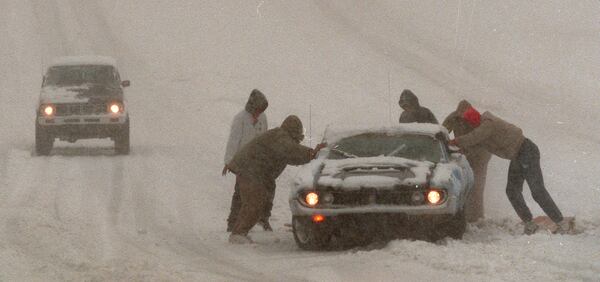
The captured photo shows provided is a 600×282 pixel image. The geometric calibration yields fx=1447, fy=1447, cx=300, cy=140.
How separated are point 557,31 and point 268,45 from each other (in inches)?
296

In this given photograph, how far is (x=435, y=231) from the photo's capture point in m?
12.4

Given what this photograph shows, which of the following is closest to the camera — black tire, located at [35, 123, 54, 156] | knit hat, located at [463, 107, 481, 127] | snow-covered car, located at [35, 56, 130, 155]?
knit hat, located at [463, 107, 481, 127]

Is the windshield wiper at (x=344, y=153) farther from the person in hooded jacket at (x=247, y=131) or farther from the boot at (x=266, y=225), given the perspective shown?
the boot at (x=266, y=225)

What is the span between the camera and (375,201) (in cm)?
1223

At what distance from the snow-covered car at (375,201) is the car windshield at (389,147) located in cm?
35

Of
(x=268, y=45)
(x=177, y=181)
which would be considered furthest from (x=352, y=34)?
(x=177, y=181)

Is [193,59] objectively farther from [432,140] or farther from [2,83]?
[432,140]

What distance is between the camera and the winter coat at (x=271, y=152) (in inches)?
530

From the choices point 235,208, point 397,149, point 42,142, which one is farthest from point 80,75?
point 397,149

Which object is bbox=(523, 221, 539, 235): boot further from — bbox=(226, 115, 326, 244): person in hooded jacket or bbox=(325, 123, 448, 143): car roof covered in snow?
bbox=(226, 115, 326, 244): person in hooded jacket

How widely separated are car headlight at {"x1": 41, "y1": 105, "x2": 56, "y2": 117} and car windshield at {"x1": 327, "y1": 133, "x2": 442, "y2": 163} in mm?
9556

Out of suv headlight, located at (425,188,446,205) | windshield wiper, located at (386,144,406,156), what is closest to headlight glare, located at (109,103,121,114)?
windshield wiper, located at (386,144,406,156)

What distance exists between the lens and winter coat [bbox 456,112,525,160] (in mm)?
14352

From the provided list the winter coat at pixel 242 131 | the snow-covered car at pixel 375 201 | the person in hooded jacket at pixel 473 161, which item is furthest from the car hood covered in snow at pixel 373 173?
the person in hooded jacket at pixel 473 161
